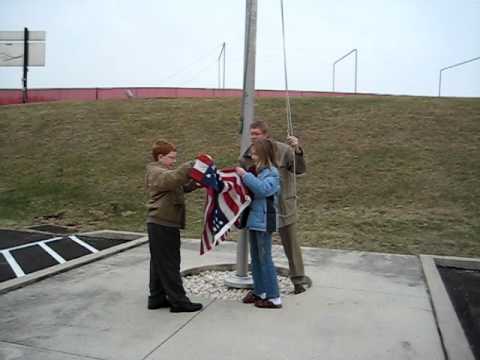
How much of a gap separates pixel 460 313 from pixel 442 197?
22.2 ft

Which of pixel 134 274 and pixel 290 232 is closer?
pixel 290 232

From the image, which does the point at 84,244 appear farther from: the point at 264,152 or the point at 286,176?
the point at 264,152

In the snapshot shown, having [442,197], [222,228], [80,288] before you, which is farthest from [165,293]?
A: [442,197]

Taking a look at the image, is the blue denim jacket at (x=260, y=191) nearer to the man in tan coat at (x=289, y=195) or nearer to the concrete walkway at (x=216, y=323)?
the man in tan coat at (x=289, y=195)

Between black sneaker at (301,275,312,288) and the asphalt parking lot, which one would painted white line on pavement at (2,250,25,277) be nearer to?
the asphalt parking lot

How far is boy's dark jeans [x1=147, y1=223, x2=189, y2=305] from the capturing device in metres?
4.53

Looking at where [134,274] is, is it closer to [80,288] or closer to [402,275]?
[80,288]

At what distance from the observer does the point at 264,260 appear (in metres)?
4.77

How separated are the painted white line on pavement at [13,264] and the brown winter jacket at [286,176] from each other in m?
3.03

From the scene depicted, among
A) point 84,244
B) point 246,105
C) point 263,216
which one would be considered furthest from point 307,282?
point 84,244

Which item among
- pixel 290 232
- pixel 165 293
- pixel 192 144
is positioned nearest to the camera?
pixel 165 293

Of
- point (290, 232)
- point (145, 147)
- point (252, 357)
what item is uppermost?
point (145, 147)

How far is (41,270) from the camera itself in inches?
237

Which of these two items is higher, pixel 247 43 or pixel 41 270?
pixel 247 43
